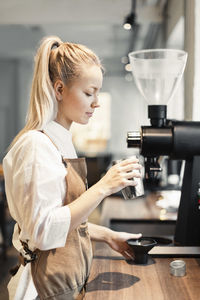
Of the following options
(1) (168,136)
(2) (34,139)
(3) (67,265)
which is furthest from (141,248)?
(2) (34,139)

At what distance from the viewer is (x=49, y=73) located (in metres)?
1.37

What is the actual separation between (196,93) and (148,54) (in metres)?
1.41

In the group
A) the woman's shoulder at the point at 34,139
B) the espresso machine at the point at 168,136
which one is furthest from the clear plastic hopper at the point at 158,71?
the woman's shoulder at the point at 34,139

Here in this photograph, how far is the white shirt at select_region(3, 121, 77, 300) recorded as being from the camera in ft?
3.84

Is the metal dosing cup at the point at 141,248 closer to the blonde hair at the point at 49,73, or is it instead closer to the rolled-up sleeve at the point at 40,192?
the rolled-up sleeve at the point at 40,192

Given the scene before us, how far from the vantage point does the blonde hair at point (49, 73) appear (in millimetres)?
1313

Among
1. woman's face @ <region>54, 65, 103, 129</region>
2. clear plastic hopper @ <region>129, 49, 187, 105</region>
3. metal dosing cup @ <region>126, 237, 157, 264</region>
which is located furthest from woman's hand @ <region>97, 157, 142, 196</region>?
clear plastic hopper @ <region>129, 49, 187, 105</region>

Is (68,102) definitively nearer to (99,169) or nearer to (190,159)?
(190,159)

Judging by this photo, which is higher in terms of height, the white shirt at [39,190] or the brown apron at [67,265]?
the white shirt at [39,190]

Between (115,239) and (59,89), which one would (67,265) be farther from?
(59,89)

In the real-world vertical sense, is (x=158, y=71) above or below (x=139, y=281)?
above

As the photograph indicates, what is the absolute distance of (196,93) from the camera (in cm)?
311

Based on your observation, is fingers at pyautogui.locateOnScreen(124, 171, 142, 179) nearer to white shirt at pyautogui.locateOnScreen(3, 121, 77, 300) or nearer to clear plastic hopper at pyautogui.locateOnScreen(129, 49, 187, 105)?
white shirt at pyautogui.locateOnScreen(3, 121, 77, 300)

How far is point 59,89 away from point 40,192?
36cm
